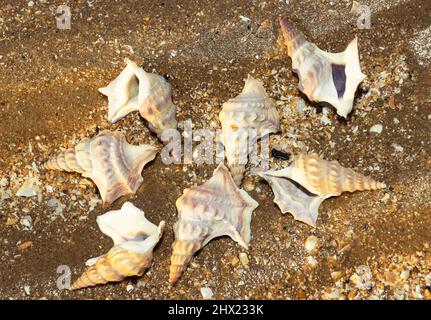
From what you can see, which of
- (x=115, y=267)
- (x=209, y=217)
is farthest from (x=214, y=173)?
(x=115, y=267)

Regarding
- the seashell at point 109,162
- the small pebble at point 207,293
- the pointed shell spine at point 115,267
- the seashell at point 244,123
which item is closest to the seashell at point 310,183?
the seashell at point 244,123

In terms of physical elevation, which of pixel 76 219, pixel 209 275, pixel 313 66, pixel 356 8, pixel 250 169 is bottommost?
pixel 209 275

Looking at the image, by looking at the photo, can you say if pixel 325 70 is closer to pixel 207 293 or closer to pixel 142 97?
pixel 142 97

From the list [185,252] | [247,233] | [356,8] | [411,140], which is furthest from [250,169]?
[356,8]

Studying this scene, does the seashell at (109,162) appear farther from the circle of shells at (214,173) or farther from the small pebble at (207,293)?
the small pebble at (207,293)

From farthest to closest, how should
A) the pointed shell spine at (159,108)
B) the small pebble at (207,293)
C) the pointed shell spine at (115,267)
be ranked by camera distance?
the pointed shell spine at (159,108) < the small pebble at (207,293) < the pointed shell spine at (115,267)

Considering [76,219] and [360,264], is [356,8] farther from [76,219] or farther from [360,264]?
[76,219]

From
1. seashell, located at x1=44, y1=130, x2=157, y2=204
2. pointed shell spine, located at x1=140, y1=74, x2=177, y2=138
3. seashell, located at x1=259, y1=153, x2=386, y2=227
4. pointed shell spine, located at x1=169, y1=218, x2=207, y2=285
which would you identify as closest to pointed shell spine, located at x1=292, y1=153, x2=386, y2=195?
seashell, located at x1=259, y1=153, x2=386, y2=227
